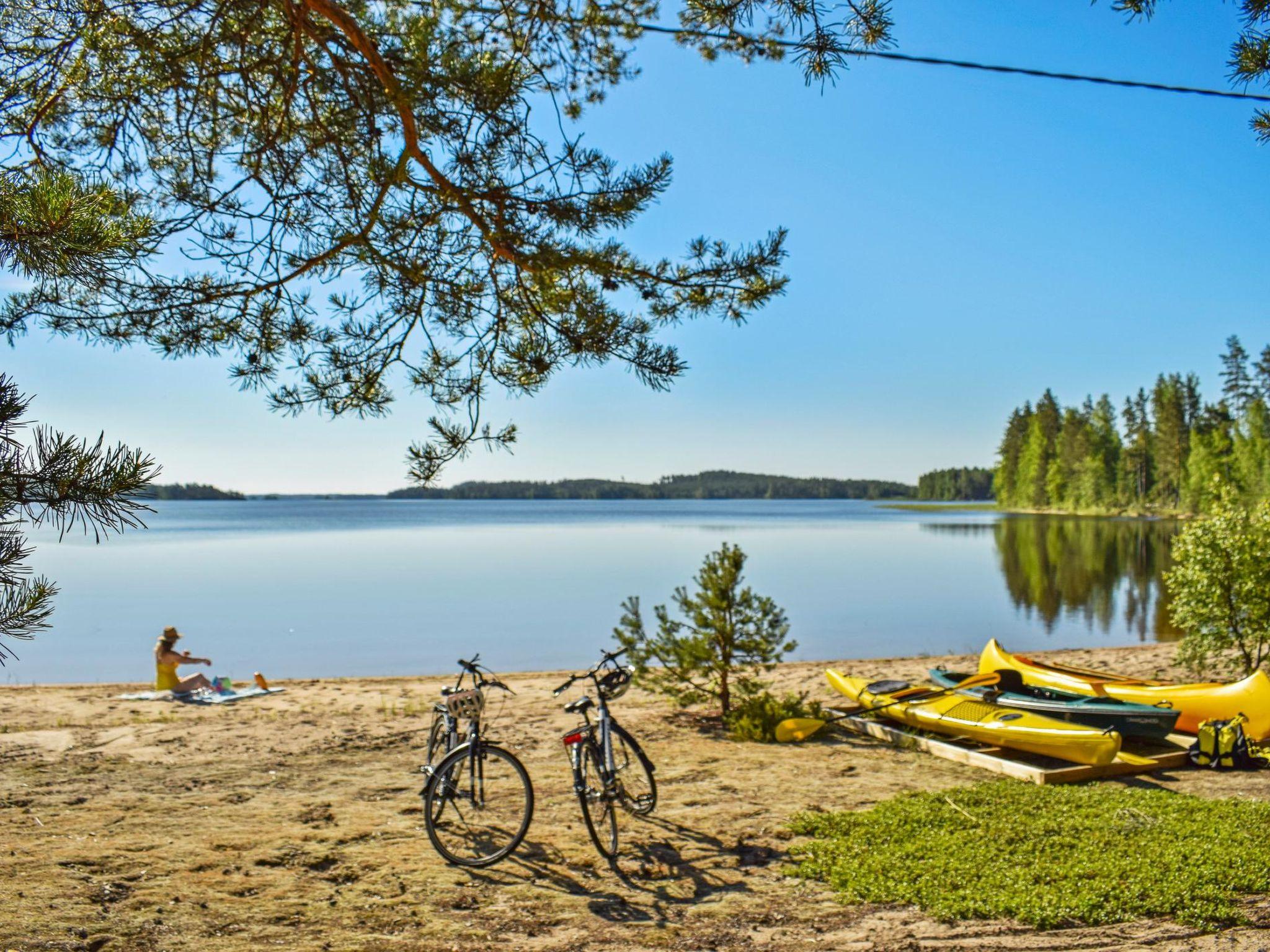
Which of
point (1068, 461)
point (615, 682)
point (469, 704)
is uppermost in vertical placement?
point (1068, 461)

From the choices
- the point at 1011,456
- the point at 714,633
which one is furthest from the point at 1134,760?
the point at 1011,456

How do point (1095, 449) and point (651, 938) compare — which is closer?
point (651, 938)

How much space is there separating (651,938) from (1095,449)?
3626 inches

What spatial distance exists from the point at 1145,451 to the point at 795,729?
88475 millimetres

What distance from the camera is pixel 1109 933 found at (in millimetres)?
3885

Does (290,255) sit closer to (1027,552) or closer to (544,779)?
(544,779)

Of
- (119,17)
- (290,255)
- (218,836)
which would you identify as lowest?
(218,836)

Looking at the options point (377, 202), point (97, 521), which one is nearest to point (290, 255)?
point (377, 202)

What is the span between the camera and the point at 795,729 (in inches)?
327

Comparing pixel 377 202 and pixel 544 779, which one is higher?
pixel 377 202

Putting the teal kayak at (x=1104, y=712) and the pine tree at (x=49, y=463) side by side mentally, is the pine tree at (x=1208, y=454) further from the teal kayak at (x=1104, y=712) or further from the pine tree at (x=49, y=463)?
the pine tree at (x=49, y=463)

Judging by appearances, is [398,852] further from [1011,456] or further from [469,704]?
[1011,456]

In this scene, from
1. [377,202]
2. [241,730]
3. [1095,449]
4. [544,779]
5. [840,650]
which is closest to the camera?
[377,202]

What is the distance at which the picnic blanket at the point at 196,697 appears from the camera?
10812 millimetres
